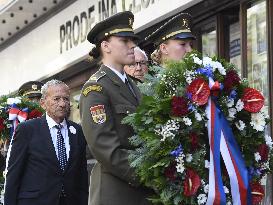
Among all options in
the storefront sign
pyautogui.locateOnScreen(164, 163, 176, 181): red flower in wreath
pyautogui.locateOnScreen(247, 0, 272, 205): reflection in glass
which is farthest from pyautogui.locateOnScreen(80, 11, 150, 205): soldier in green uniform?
the storefront sign

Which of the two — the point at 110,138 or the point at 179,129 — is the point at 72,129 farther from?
the point at 179,129

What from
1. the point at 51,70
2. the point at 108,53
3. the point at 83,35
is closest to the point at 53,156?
the point at 108,53

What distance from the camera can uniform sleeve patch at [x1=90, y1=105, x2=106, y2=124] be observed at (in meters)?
5.09

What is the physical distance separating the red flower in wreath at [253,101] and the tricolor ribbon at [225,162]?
6.2 inches

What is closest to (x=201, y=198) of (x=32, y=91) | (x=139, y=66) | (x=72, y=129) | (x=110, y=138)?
(x=110, y=138)

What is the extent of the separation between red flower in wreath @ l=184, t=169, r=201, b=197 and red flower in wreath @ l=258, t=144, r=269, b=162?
0.44 meters

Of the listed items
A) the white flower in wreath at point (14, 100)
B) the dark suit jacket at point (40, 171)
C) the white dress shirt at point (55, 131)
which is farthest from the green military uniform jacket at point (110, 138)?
the white flower in wreath at point (14, 100)

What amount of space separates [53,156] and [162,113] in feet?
8.47

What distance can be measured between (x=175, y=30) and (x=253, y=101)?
3.69ft

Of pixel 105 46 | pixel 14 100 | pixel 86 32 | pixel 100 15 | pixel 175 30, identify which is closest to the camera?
pixel 105 46

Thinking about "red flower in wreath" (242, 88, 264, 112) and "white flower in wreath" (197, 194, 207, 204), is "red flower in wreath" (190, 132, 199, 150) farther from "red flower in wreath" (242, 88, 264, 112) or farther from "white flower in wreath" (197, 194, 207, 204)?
"red flower in wreath" (242, 88, 264, 112)

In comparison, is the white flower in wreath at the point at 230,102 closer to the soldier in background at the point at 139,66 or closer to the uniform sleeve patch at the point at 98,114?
the uniform sleeve patch at the point at 98,114

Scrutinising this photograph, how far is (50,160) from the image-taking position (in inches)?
289

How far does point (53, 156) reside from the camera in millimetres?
7352
